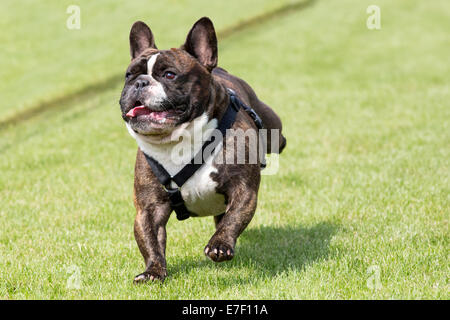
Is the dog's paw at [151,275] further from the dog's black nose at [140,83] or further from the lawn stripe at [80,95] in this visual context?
the lawn stripe at [80,95]

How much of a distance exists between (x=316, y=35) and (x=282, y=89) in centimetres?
730

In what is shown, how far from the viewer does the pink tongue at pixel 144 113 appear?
186 inches

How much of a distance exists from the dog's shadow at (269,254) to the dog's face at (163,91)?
1.31 m

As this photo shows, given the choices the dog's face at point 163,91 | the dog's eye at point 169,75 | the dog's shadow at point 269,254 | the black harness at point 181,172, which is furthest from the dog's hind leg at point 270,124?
the dog's eye at point 169,75

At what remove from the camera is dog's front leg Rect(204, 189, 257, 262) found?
455 centimetres

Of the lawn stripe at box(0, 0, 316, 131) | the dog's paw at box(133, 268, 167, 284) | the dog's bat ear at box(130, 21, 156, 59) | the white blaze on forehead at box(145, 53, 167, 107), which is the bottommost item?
the lawn stripe at box(0, 0, 316, 131)

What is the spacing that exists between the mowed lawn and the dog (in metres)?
0.44

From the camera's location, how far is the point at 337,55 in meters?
20.5

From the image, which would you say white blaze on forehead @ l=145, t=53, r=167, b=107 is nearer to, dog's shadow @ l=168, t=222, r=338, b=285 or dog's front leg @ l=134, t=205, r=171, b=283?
dog's front leg @ l=134, t=205, r=171, b=283

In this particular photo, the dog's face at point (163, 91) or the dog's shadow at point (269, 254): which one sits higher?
the dog's face at point (163, 91)

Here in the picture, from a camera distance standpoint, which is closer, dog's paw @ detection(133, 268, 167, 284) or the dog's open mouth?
the dog's open mouth

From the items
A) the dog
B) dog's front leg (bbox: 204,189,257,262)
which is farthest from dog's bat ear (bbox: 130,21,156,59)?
dog's front leg (bbox: 204,189,257,262)
